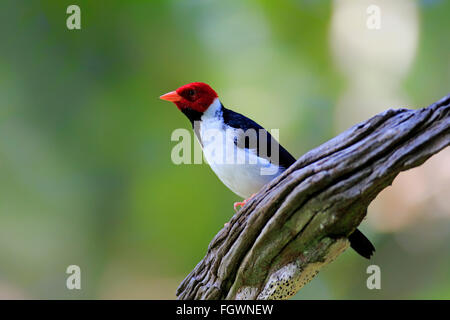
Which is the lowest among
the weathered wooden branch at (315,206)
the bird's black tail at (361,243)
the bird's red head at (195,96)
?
the bird's black tail at (361,243)

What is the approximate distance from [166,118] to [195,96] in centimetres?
134

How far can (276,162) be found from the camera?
3664 mm

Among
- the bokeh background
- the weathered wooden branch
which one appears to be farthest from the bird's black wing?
the bokeh background

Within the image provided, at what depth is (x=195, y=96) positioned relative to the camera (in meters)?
3.97

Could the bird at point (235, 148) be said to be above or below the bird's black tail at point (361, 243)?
above

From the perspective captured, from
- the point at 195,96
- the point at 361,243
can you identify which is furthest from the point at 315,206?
the point at 195,96

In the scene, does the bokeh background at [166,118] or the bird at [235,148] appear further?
the bokeh background at [166,118]

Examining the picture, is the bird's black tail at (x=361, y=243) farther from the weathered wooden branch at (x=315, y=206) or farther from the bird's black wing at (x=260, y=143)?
the bird's black wing at (x=260, y=143)

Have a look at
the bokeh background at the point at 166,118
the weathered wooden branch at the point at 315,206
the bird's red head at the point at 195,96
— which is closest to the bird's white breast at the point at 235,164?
the bird's red head at the point at 195,96

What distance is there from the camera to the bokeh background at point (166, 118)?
4.95 metres

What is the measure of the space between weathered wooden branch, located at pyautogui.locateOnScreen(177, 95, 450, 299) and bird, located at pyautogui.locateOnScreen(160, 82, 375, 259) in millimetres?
584

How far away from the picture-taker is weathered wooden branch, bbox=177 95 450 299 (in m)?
2.33

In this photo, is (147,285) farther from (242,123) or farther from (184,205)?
(242,123)

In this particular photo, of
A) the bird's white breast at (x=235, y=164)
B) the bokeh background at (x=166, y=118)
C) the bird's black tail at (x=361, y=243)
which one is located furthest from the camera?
the bokeh background at (x=166, y=118)
